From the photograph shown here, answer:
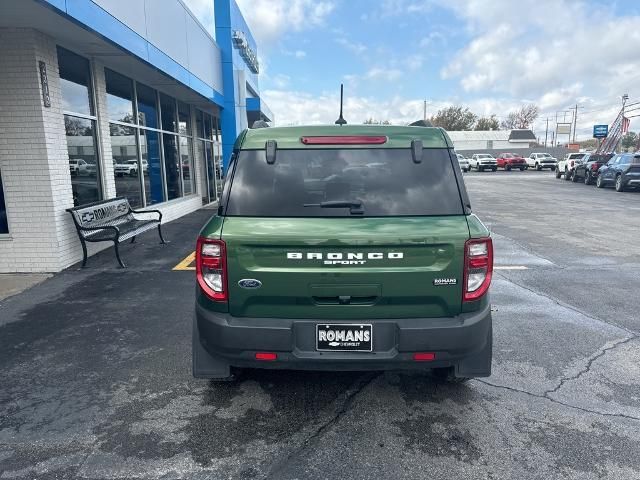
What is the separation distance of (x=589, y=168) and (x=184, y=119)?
921 inches

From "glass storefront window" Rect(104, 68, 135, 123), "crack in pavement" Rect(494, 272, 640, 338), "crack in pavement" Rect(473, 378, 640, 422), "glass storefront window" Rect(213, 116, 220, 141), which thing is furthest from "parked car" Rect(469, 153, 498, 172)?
"crack in pavement" Rect(473, 378, 640, 422)

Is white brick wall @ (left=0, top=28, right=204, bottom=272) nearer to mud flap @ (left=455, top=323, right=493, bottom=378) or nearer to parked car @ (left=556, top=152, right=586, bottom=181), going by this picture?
mud flap @ (left=455, top=323, right=493, bottom=378)

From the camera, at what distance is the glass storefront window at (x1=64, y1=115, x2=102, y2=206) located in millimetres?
7926

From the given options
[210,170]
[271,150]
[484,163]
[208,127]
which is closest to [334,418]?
[271,150]

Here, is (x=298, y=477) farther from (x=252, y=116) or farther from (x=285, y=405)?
(x=252, y=116)

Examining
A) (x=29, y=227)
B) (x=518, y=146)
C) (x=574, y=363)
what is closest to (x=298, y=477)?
(x=574, y=363)

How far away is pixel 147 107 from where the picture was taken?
11.6 meters

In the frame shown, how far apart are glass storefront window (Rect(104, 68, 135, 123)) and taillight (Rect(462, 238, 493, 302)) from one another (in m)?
8.88

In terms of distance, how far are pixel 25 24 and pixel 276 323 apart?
20.5 feet

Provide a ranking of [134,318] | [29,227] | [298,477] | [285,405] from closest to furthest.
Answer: [298,477] < [285,405] < [134,318] < [29,227]

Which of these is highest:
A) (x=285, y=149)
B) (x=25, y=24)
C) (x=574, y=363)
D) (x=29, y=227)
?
(x=25, y=24)

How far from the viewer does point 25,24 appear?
6371 millimetres

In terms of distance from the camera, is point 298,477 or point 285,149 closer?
point 298,477

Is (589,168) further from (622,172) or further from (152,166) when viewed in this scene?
Answer: (152,166)
